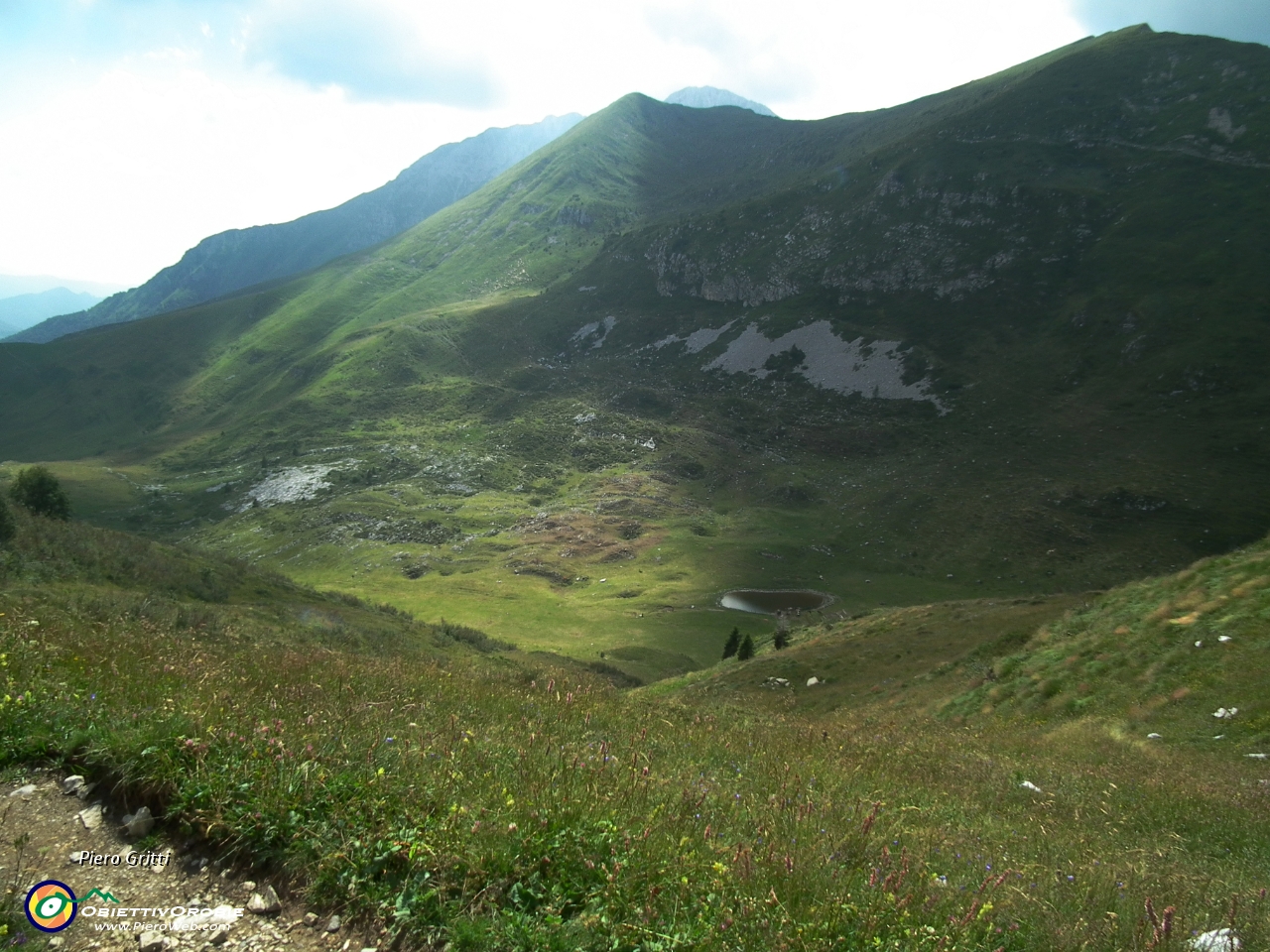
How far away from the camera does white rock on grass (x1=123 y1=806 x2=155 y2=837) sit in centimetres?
484

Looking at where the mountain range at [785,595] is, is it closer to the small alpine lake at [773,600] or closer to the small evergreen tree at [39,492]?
the small alpine lake at [773,600]

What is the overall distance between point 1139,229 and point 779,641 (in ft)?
555

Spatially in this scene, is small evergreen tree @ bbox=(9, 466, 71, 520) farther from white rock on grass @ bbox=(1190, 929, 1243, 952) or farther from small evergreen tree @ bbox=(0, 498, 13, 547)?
white rock on grass @ bbox=(1190, 929, 1243, 952)

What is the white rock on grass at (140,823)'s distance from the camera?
484 cm

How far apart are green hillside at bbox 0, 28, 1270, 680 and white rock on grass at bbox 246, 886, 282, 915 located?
59.1m

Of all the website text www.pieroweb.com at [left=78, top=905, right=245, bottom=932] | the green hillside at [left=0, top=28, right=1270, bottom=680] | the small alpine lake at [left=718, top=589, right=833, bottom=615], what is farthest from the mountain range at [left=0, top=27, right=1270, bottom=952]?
the small alpine lake at [left=718, top=589, right=833, bottom=615]

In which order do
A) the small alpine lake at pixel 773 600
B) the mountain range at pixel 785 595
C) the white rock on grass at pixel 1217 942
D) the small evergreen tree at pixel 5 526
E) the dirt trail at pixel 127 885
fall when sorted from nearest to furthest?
the dirt trail at pixel 127 885, the white rock on grass at pixel 1217 942, the mountain range at pixel 785 595, the small evergreen tree at pixel 5 526, the small alpine lake at pixel 773 600

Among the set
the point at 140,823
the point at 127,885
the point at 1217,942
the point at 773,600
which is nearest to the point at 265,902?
the point at 127,885

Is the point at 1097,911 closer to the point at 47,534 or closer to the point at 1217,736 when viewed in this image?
the point at 1217,736

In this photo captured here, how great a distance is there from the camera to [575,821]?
15.1ft

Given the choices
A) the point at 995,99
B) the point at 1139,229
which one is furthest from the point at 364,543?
the point at 995,99

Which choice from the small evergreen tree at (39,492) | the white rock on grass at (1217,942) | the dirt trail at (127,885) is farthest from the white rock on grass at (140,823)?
the small evergreen tree at (39,492)

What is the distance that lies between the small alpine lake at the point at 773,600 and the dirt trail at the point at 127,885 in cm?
8140
